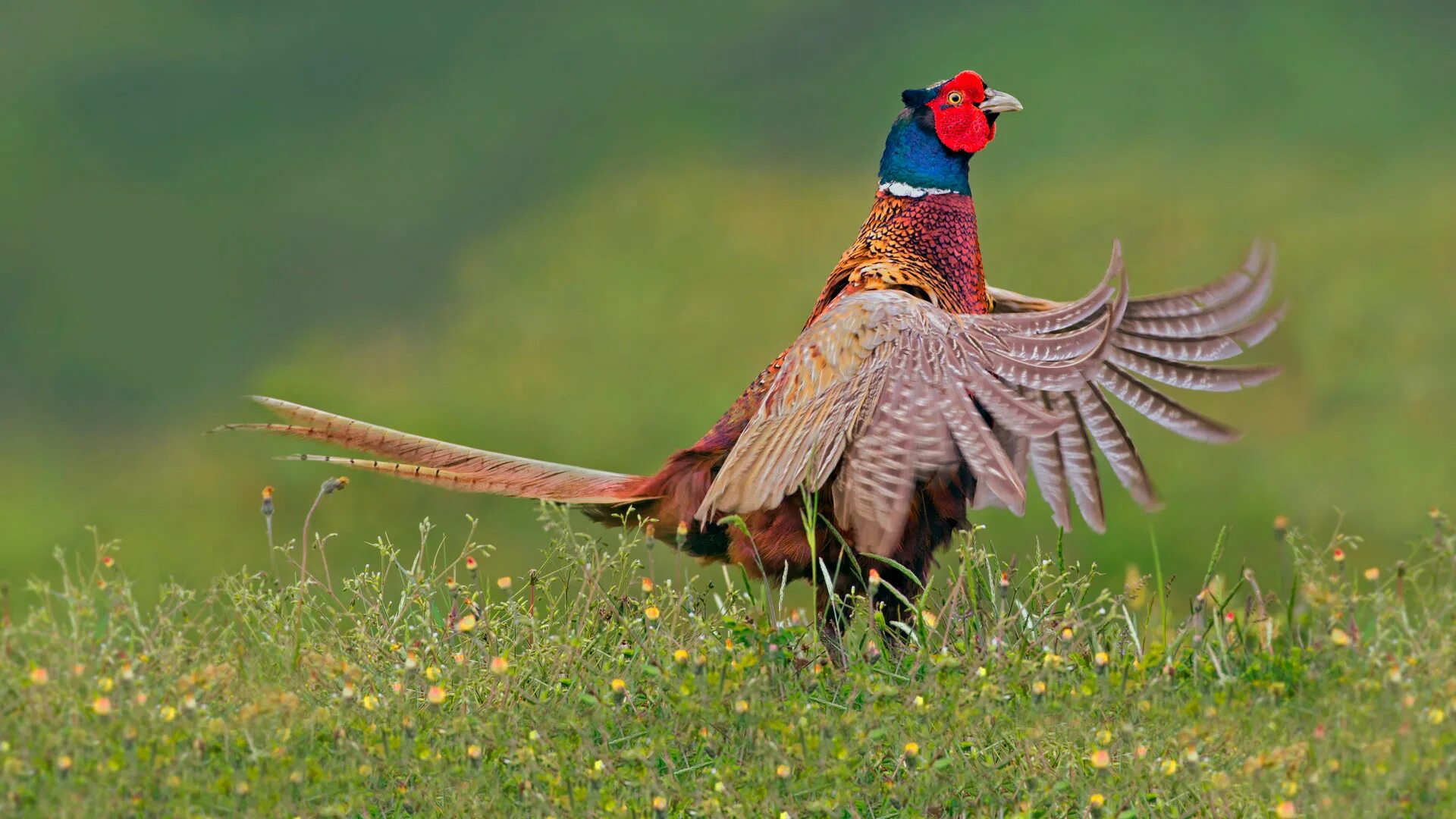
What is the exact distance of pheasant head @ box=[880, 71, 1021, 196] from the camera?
4.57 metres

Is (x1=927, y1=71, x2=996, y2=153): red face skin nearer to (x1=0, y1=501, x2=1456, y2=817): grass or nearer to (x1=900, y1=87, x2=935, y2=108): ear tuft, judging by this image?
(x1=900, y1=87, x2=935, y2=108): ear tuft

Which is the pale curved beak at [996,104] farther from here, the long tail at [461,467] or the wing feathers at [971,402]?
the long tail at [461,467]

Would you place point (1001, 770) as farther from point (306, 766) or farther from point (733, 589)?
point (306, 766)

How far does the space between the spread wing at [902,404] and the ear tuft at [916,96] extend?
0.82m

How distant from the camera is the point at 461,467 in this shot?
4422 millimetres

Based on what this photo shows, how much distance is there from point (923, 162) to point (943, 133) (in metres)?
0.11

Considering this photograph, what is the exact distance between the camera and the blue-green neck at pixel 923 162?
4.58 m

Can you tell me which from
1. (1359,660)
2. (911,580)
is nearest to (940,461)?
(911,580)

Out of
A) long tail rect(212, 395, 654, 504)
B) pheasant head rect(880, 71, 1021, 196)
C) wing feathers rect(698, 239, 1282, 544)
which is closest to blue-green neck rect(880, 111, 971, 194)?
pheasant head rect(880, 71, 1021, 196)

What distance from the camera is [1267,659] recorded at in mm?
3428

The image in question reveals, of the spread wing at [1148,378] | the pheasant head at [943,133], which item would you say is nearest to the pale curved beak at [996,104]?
the pheasant head at [943,133]

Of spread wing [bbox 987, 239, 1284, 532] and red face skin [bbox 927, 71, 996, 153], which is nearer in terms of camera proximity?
spread wing [bbox 987, 239, 1284, 532]

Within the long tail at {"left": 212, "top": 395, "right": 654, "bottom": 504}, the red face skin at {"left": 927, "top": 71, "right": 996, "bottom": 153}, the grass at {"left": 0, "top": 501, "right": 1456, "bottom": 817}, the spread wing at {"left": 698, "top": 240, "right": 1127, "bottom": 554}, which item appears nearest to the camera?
the grass at {"left": 0, "top": 501, "right": 1456, "bottom": 817}

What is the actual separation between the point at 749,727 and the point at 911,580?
3.76 ft
